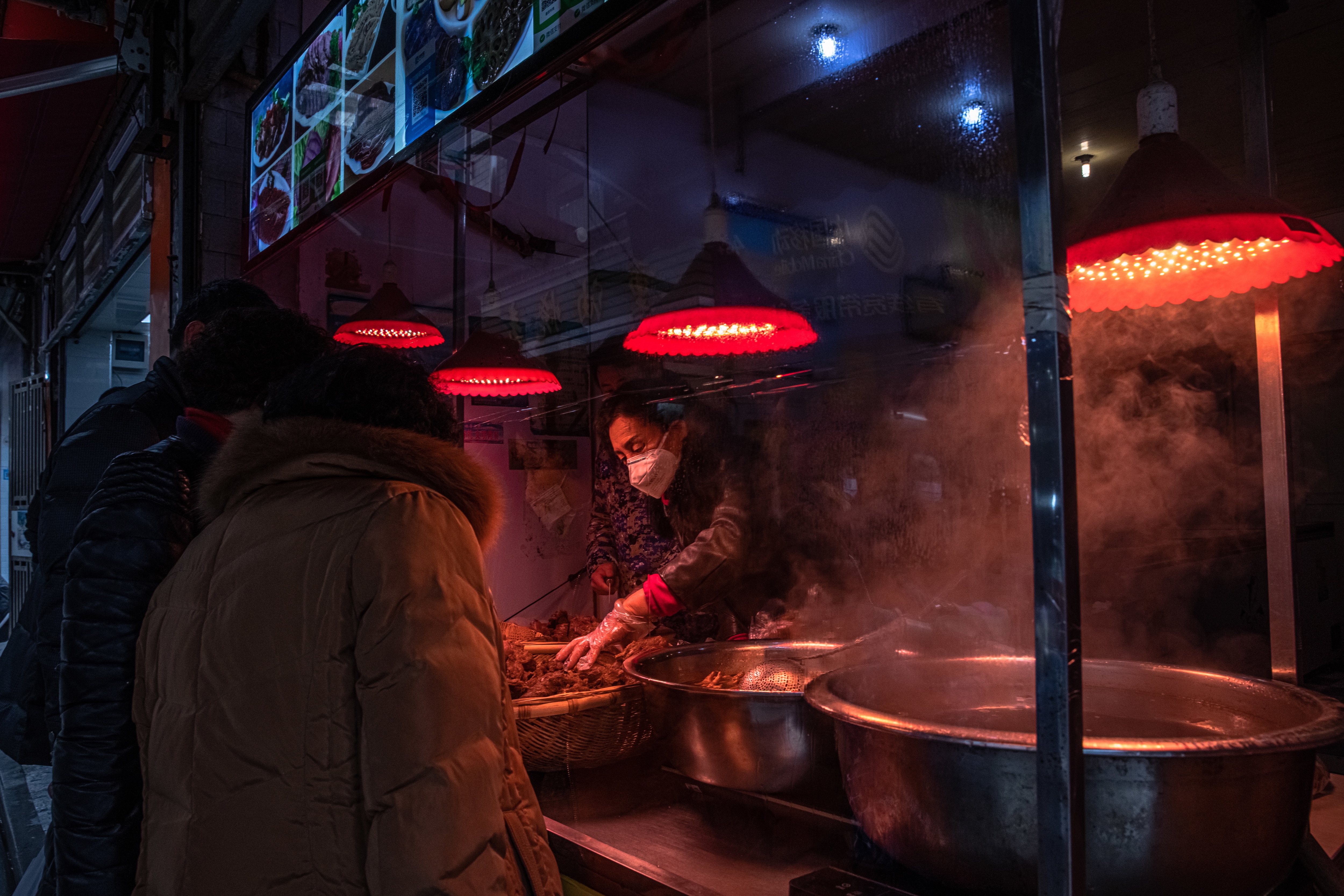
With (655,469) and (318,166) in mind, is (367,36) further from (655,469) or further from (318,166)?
(655,469)

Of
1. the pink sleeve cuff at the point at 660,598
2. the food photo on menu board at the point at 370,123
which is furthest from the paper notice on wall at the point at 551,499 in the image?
the food photo on menu board at the point at 370,123

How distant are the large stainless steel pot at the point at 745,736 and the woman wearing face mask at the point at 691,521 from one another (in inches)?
41.4

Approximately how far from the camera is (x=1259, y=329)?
187cm

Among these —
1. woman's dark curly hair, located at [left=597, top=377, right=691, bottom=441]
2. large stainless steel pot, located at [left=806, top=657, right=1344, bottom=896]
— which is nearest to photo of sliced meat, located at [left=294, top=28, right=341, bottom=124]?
woman's dark curly hair, located at [left=597, top=377, right=691, bottom=441]

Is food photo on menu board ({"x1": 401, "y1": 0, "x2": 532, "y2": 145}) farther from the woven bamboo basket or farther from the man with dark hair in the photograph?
the man with dark hair

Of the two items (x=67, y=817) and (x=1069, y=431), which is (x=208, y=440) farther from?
(x=1069, y=431)

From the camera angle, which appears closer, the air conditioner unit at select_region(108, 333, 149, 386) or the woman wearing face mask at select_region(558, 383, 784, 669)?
the woman wearing face mask at select_region(558, 383, 784, 669)

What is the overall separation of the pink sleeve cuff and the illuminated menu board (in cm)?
184

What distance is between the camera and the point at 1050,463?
94cm

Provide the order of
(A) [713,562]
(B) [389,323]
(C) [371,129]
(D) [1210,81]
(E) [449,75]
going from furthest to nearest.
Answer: (D) [1210,81]
(B) [389,323]
(A) [713,562]
(C) [371,129]
(E) [449,75]

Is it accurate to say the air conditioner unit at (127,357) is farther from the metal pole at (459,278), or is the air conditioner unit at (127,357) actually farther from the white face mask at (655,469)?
the white face mask at (655,469)

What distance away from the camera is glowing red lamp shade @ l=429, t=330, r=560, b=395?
3.37 m

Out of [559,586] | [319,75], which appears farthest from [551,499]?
[319,75]

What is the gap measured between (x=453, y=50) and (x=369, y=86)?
69cm
